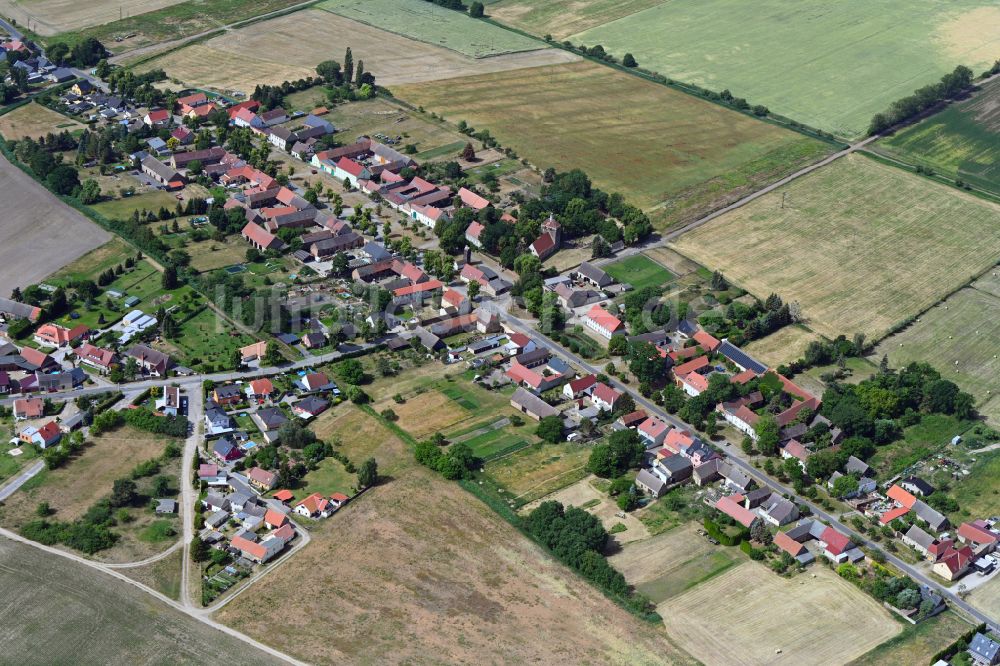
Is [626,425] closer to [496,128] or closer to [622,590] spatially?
[622,590]

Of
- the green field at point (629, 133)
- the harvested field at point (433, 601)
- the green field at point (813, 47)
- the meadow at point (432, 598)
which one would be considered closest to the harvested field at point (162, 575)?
the harvested field at point (433, 601)

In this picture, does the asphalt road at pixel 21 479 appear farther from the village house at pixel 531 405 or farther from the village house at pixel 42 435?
the village house at pixel 531 405

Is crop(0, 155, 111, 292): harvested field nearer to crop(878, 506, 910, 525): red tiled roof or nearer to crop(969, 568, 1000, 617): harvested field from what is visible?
crop(878, 506, 910, 525): red tiled roof

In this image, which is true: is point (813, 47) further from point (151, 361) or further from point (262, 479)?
point (262, 479)

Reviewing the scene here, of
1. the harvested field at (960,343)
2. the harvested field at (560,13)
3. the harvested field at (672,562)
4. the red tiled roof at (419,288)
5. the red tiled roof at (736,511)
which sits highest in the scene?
the harvested field at (560,13)

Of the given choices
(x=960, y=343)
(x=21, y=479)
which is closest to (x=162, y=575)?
(x=21, y=479)

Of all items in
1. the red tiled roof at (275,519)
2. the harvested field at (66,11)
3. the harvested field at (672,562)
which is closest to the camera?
the harvested field at (672,562)
